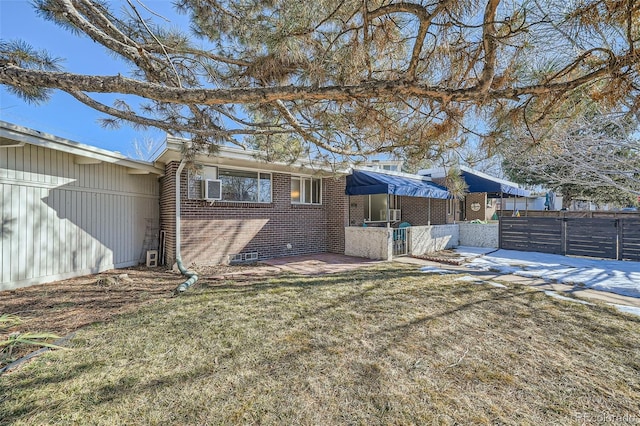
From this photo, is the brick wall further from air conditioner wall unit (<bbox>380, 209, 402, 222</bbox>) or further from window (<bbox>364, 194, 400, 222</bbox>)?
air conditioner wall unit (<bbox>380, 209, 402, 222</bbox>)

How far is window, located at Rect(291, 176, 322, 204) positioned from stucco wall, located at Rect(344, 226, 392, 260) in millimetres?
1983

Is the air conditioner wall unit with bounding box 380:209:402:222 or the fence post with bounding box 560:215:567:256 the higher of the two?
the air conditioner wall unit with bounding box 380:209:402:222

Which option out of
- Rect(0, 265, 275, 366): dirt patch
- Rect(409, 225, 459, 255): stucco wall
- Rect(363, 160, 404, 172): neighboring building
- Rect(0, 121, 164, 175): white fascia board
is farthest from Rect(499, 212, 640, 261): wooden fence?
Rect(0, 121, 164, 175): white fascia board

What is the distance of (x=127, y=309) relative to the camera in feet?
17.1

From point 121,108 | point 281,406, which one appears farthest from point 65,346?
point 121,108

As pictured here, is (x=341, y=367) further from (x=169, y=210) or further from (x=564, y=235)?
(x=564, y=235)

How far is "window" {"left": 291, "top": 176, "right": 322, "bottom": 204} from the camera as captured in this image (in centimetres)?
1126

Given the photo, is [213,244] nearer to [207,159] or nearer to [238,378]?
[207,159]

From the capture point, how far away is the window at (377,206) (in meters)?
15.4

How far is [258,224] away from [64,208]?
5326 millimetres

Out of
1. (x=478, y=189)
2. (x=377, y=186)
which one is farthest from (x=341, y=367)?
(x=478, y=189)

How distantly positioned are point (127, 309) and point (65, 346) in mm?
1405

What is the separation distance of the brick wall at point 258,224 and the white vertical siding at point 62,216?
1.25 m

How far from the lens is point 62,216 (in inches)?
292
